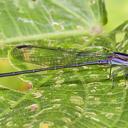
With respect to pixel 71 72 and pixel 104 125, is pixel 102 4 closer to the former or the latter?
pixel 71 72

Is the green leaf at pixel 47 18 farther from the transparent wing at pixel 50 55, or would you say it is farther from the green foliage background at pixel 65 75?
the transparent wing at pixel 50 55

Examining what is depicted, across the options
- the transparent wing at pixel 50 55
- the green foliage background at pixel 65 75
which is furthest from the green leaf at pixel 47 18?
the transparent wing at pixel 50 55

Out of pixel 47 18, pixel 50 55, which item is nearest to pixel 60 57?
pixel 50 55

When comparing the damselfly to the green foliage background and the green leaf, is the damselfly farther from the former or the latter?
the green leaf

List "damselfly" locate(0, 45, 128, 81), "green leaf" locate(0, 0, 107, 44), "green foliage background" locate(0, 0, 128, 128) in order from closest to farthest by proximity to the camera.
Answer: "green foliage background" locate(0, 0, 128, 128) < "damselfly" locate(0, 45, 128, 81) < "green leaf" locate(0, 0, 107, 44)

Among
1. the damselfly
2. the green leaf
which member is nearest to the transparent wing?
the damselfly

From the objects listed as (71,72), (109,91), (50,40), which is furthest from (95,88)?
(50,40)
